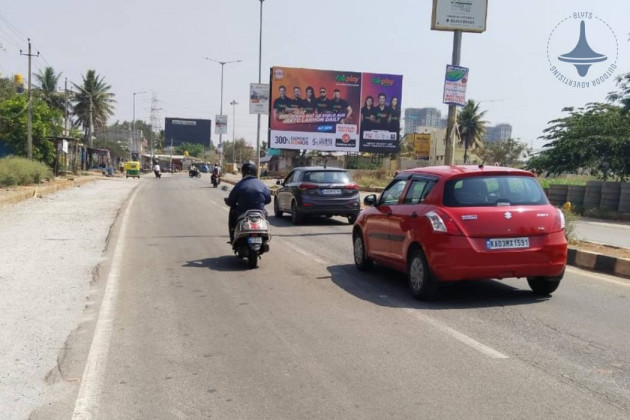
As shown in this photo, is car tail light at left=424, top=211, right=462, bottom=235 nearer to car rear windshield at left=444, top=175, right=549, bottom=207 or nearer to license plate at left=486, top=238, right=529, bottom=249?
car rear windshield at left=444, top=175, right=549, bottom=207

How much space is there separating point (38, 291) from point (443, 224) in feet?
17.1

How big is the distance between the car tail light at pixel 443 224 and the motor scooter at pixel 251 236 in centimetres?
332

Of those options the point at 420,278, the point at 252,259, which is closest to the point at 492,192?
the point at 420,278

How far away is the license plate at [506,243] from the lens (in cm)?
718

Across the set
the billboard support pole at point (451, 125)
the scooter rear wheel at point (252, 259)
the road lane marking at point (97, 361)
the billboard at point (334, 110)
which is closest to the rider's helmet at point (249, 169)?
the scooter rear wheel at point (252, 259)

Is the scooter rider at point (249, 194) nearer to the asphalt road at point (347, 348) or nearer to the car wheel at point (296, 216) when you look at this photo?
the asphalt road at point (347, 348)

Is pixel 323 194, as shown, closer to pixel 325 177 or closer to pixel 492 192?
pixel 325 177

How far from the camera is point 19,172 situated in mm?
28453

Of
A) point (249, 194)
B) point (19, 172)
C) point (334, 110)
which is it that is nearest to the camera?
point (249, 194)

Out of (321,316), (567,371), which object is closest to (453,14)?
(321,316)

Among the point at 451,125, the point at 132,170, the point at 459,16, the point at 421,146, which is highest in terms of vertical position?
the point at 459,16

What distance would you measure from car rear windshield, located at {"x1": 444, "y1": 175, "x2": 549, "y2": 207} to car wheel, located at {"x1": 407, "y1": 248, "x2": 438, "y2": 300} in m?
0.75

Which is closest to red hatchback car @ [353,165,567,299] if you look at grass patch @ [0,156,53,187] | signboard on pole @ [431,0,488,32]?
signboard on pole @ [431,0,488,32]

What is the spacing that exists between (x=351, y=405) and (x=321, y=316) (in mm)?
2540
